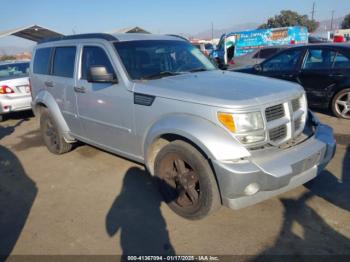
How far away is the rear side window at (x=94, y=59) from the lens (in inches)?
163

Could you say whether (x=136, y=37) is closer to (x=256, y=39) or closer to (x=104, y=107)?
(x=104, y=107)

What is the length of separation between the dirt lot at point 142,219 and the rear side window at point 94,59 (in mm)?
1538

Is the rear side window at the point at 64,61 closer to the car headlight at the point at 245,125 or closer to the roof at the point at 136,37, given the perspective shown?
the roof at the point at 136,37

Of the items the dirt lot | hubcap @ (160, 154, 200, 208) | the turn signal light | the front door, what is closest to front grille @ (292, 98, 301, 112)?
the dirt lot

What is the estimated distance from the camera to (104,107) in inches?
166

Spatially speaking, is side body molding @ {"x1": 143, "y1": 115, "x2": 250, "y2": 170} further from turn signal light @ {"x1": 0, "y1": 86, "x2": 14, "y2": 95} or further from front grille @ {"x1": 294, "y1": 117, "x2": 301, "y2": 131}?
turn signal light @ {"x1": 0, "y1": 86, "x2": 14, "y2": 95}

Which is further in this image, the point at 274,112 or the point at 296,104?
the point at 296,104

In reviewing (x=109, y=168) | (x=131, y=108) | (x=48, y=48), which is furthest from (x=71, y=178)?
(x=48, y=48)

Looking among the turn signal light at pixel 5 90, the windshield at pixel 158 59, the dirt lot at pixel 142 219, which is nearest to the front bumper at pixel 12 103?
the turn signal light at pixel 5 90

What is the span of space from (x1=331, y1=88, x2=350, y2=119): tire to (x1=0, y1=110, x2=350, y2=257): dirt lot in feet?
7.15

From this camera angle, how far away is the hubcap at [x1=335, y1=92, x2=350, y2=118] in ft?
22.2

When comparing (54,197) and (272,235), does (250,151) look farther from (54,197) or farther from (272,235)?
(54,197)

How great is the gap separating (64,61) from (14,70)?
4981mm

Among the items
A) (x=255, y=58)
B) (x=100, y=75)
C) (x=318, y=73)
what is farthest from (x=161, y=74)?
(x=255, y=58)
